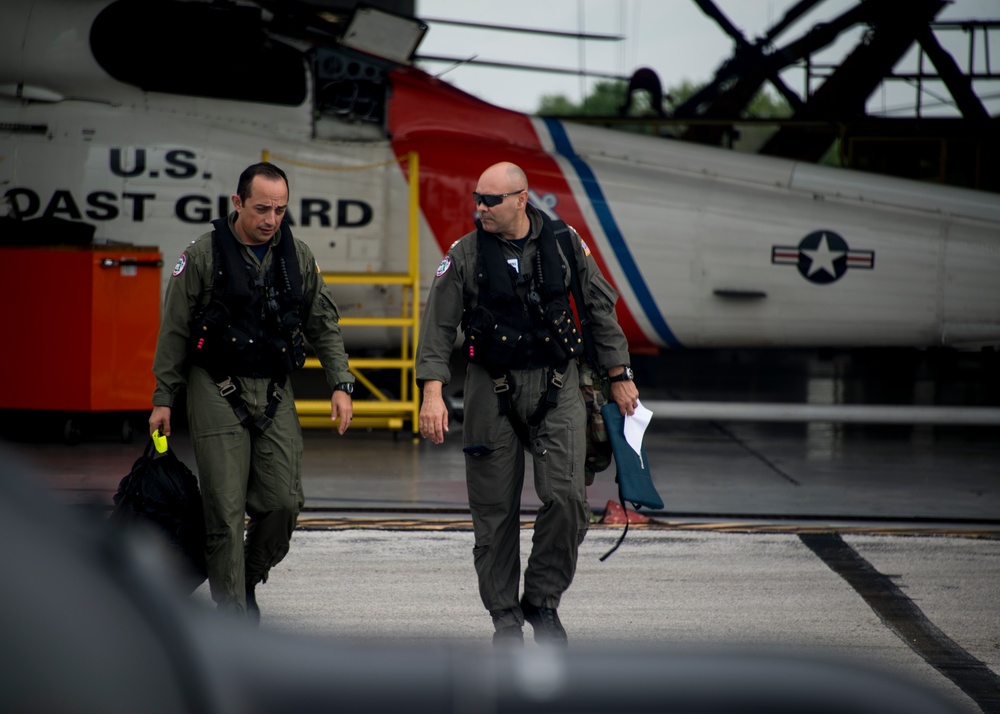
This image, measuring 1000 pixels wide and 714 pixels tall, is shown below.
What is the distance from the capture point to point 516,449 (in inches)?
168

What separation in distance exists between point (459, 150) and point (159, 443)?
16.9ft

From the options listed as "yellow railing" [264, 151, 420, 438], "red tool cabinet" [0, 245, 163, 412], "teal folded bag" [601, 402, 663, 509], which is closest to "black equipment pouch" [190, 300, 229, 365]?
"teal folded bag" [601, 402, 663, 509]

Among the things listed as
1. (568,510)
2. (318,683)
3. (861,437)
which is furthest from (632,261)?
(318,683)

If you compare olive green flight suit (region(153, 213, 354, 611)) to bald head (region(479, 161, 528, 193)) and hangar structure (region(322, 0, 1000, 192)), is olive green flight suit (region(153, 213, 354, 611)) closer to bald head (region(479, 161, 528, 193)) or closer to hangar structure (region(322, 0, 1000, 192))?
bald head (region(479, 161, 528, 193))

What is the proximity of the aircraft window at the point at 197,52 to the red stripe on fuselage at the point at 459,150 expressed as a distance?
866mm

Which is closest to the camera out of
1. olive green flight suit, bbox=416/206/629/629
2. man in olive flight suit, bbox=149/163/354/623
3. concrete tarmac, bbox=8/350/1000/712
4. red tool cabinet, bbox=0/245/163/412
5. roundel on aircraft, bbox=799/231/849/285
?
man in olive flight suit, bbox=149/163/354/623

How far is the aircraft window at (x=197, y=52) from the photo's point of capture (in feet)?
27.5

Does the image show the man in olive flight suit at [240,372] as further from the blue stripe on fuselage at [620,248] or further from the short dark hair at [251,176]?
the blue stripe on fuselage at [620,248]

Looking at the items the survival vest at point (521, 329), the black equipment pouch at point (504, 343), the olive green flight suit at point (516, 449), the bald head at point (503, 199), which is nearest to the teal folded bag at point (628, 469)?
the olive green flight suit at point (516, 449)

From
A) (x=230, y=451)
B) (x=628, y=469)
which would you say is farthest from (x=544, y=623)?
(x=230, y=451)

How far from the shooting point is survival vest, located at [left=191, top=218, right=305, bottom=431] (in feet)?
13.3

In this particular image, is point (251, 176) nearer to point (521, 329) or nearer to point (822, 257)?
point (521, 329)

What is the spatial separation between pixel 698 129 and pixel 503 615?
41.6 ft

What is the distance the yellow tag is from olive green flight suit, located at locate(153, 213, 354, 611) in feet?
0.35
